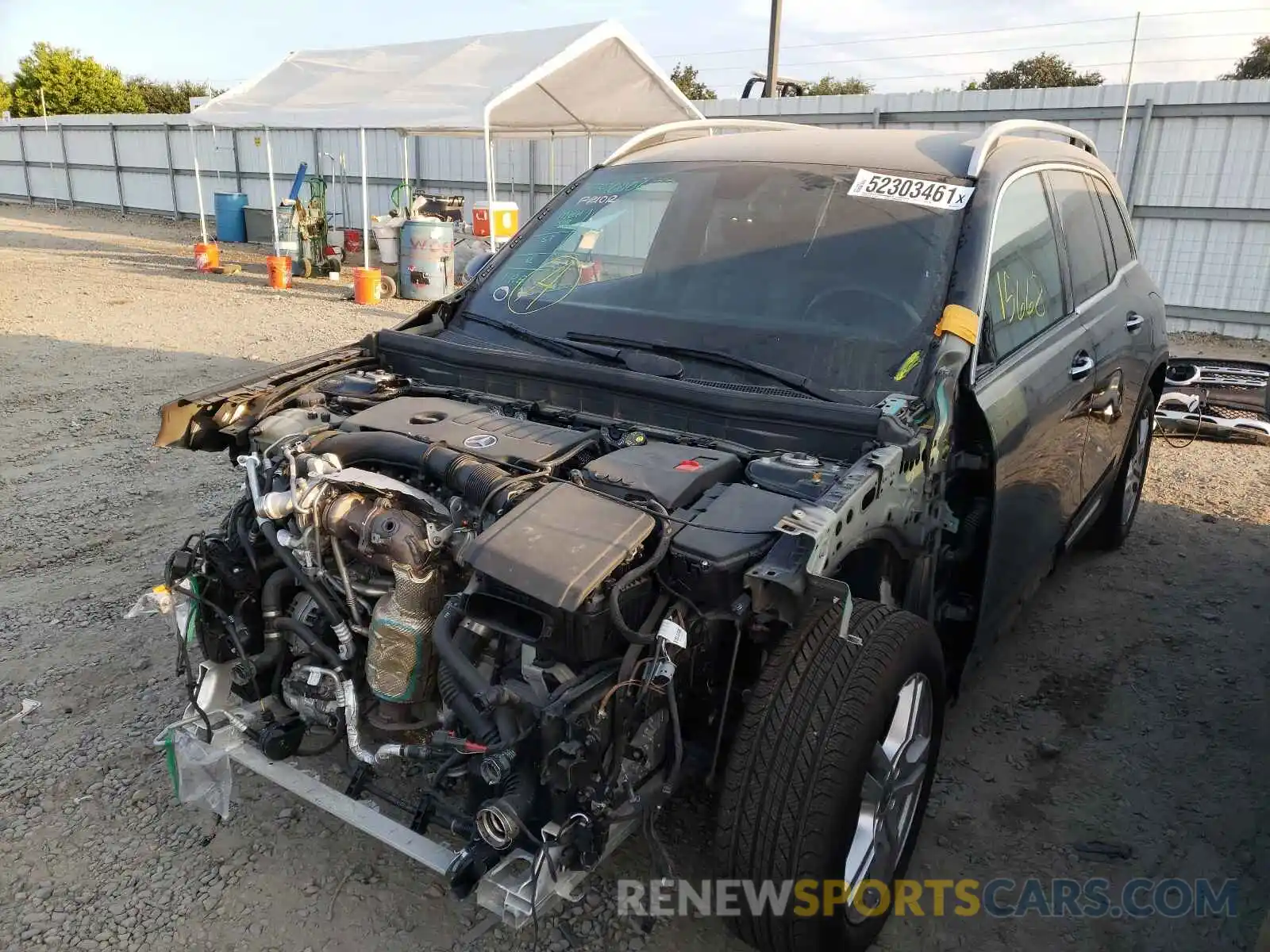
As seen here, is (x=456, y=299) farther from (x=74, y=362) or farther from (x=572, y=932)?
(x=74, y=362)

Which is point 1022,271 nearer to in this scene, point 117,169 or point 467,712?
point 467,712

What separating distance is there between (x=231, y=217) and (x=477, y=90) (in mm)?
10747

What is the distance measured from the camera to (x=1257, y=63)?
32000mm

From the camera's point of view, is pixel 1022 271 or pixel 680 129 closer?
pixel 1022 271

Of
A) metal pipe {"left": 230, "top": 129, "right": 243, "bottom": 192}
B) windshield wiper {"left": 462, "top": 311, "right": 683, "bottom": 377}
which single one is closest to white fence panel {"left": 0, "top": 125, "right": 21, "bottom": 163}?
metal pipe {"left": 230, "top": 129, "right": 243, "bottom": 192}

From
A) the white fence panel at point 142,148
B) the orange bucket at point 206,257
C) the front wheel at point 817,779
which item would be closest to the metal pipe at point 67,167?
the white fence panel at point 142,148

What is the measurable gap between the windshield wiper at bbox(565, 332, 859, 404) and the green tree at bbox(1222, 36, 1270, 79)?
36876 millimetres

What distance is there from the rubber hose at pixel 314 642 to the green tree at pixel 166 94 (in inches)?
1805

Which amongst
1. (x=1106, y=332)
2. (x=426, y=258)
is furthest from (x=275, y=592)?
(x=426, y=258)

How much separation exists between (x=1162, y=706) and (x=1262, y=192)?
10.5 metres

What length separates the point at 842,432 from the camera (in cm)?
252

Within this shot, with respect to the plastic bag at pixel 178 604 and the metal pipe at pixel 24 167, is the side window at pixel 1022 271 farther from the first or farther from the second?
the metal pipe at pixel 24 167

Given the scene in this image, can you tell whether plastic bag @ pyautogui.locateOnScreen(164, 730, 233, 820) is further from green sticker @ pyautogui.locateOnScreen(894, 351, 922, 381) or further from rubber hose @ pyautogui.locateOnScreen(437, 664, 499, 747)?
green sticker @ pyautogui.locateOnScreen(894, 351, 922, 381)

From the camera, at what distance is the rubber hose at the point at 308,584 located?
2.45 metres
